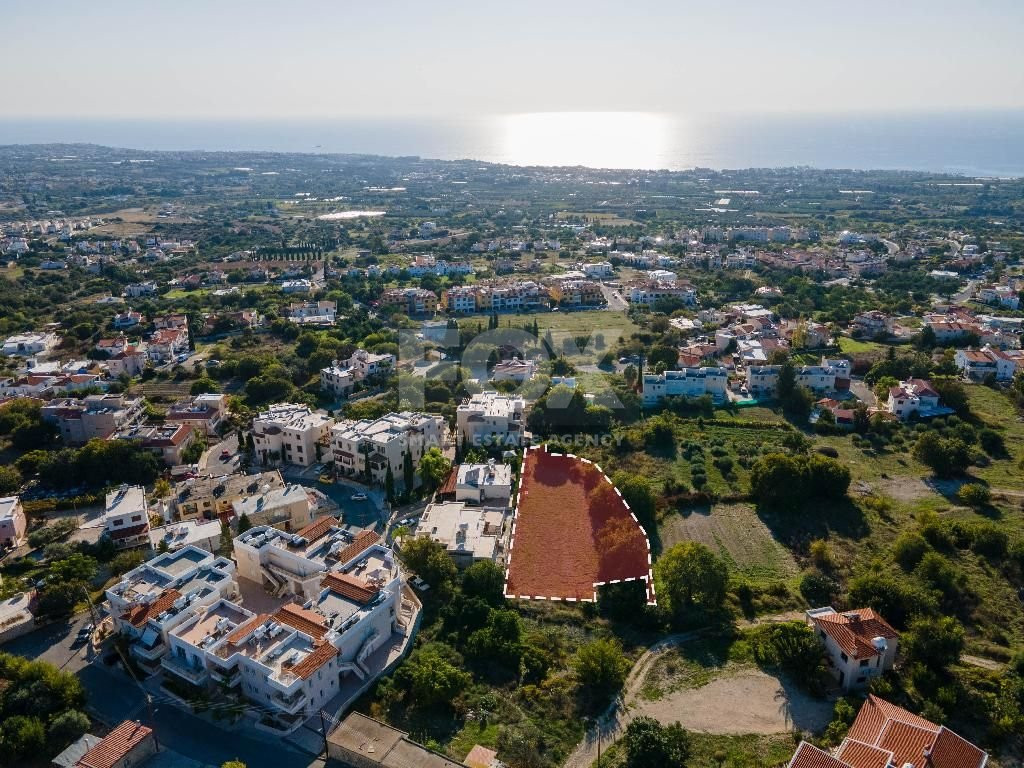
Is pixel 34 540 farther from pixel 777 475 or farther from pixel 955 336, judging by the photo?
pixel 955 336

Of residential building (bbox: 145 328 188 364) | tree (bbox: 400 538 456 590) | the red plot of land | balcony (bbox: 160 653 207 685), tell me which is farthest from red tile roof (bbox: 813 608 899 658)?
residential building (bbox: 145 328 188 364)

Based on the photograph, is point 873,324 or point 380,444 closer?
point 380,444

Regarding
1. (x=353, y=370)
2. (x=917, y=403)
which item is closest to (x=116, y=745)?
(x=353, y=370)

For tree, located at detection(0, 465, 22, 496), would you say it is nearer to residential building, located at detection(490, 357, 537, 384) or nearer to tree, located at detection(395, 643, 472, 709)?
tree, located at detection(395, 643, 472, 709)

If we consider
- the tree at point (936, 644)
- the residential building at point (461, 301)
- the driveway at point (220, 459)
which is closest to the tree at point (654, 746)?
the tree at point (936, 644)

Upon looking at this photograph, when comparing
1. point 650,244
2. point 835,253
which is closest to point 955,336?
point 835,253

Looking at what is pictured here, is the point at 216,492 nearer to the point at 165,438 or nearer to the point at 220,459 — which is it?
the point at 220,459

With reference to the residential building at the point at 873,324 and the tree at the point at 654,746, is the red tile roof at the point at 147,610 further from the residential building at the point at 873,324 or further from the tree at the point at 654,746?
the residential building at the point at 873,324
